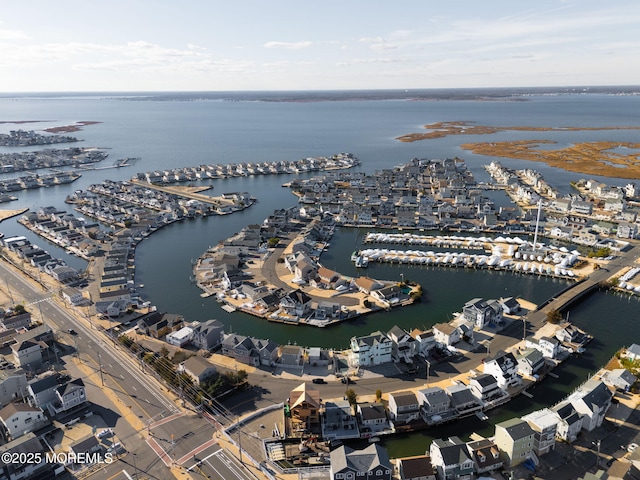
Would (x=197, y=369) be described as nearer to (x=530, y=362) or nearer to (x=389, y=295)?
(x=389, y=295)

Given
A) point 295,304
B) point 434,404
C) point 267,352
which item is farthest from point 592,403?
point 295,304

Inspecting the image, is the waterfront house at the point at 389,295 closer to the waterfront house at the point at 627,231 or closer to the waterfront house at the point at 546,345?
the waterfront house at the point at 546,345

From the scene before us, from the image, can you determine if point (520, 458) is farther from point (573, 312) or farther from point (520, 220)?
point (520, 220)

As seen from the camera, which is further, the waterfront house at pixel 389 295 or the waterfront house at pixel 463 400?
the waterfront house at pixel 389 295

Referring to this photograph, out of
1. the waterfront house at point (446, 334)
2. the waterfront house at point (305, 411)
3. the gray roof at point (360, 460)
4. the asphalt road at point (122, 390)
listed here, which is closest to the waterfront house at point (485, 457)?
the gray roof at point (360, 460)

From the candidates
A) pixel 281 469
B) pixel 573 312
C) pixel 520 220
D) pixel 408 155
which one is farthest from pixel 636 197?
pixel 281 469
